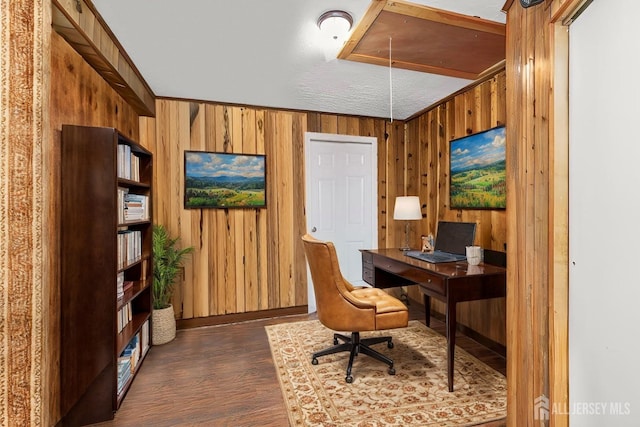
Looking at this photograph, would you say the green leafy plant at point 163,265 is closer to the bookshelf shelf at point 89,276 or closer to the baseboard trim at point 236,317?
the baseboard trim at point 236,317

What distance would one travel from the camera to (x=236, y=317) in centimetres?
325

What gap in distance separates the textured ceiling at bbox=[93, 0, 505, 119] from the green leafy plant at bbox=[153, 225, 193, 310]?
1438 mm

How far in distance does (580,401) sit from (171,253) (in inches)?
117

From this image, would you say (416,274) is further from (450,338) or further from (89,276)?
(89,276)

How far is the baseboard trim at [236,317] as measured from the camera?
3100 millimetres

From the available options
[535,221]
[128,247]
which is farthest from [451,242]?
[128,247]

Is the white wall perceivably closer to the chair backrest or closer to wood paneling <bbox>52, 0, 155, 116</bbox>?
the chair backrest

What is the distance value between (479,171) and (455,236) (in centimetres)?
63

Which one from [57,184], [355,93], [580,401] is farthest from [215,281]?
[580,401]

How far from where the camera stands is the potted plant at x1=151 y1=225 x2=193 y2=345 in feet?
8.89

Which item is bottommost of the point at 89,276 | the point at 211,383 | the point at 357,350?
the point at 211,383

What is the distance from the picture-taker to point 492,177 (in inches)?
101

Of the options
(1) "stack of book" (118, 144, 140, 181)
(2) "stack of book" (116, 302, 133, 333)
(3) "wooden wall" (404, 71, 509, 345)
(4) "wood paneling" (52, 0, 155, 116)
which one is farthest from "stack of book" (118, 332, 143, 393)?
(3) "wooden wall" (404, 71, 509, 345)

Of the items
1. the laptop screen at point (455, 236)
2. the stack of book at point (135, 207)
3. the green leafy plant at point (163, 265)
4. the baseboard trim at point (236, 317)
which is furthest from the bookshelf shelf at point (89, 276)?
the laptop screen at point (455, 236)
